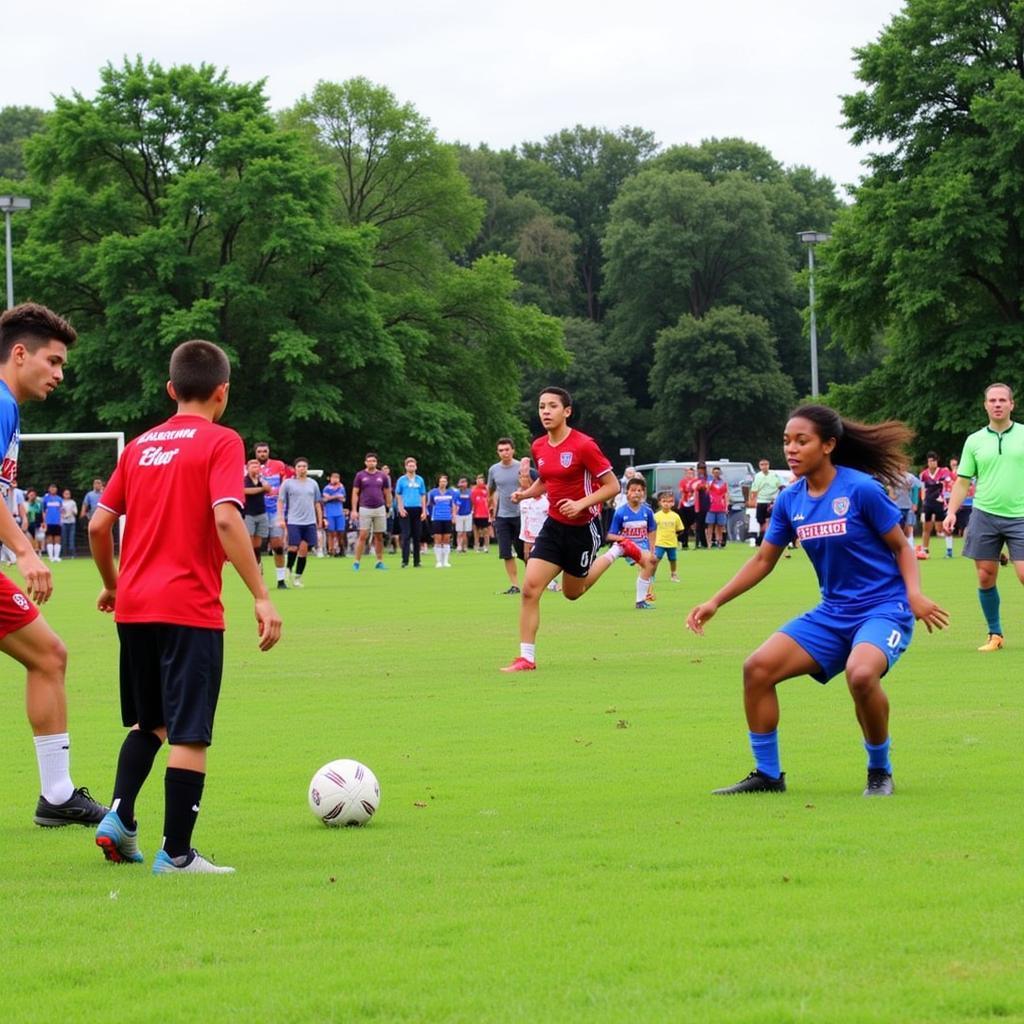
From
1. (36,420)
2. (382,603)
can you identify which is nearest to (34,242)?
(36,420)

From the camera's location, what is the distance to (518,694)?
1255 cm

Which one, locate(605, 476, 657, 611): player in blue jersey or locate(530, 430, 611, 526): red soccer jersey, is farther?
locate(605, 476, 657, 611): player in blue jersey

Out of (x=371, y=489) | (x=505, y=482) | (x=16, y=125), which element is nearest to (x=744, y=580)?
(x=505, y=482)

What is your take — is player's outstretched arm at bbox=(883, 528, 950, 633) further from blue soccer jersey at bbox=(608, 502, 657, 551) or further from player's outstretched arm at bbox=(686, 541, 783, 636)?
blue soccer jersey at bbox=(608, 502, 657, 551)

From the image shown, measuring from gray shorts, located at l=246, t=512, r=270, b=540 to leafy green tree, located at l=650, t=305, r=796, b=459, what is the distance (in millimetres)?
54986

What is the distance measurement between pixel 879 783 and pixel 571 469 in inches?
287

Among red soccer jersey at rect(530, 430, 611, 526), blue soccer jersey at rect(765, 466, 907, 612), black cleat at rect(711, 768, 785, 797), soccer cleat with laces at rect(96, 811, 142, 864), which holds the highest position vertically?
red soccer jersey at rect(530, 430, 611, 526)

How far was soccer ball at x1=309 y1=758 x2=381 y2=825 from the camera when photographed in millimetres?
7449

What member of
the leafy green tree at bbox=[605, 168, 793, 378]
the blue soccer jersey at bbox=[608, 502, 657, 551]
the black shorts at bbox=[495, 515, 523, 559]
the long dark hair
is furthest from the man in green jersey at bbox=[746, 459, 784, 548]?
the leafy green tree at bbox=[605, 168, 793, 378]

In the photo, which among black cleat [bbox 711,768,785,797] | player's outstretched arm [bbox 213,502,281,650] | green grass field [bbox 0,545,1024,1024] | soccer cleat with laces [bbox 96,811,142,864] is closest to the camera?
green grass field [bbox 0,545,1024,1024]

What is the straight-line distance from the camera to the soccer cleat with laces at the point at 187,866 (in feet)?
21.2

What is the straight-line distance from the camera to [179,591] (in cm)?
652

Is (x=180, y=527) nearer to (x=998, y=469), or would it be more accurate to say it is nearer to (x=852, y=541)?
(x=852, y=541)

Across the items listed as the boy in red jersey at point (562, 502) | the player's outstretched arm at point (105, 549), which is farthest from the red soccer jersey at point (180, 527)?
the boy in red jersey at point (562, 502)
